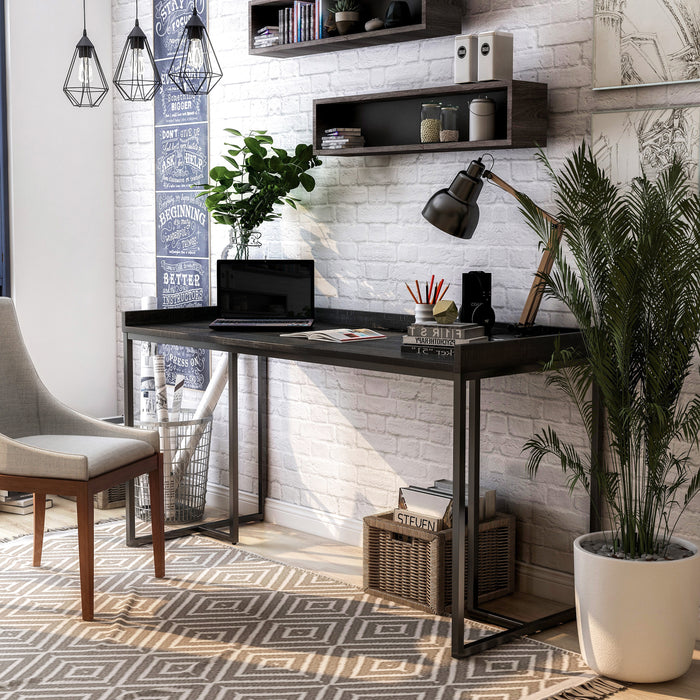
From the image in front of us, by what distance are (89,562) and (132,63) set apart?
171 cm

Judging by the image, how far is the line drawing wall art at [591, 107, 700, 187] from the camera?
2.93 m

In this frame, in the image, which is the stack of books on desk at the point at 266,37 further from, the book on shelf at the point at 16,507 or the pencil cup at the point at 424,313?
the book on shelf at the point at 16,507

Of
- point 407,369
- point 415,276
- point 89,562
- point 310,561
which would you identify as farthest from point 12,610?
point 415,276

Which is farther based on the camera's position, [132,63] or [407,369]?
[132,63]

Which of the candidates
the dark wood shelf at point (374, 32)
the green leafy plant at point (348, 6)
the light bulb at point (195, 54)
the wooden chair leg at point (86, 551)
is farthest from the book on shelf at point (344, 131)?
the wooden chair leg at point (86, 551)

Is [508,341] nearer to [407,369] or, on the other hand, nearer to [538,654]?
[407,369]

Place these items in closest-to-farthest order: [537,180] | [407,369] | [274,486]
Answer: [407,369], [537,180], [274,486]

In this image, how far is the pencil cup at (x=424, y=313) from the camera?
325cm

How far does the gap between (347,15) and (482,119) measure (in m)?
0.70

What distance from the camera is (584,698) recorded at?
8.80 feet

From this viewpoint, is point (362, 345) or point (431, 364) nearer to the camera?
point (431, 364)

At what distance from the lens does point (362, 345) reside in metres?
3.18

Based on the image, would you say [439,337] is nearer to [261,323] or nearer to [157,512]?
[261,323]

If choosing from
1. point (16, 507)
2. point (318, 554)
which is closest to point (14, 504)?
point (16, 507)
